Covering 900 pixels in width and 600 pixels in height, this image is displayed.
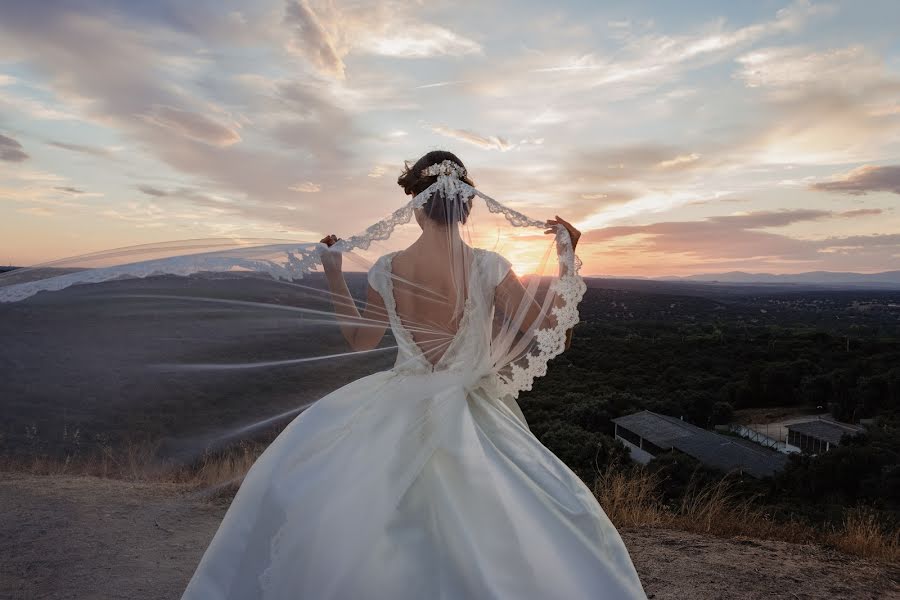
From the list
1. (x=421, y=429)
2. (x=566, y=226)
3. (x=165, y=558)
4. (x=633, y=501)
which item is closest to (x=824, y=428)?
(x=633, y=501)

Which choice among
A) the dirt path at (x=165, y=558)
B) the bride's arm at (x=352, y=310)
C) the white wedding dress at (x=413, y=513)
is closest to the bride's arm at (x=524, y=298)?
the white wedding dress at (x=413, y=513)

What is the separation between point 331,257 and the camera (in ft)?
8.48

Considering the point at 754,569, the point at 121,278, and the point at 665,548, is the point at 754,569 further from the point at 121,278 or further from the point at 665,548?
the point at 121,278

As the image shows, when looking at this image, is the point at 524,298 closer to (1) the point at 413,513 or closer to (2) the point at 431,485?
(2) the point at 431,485

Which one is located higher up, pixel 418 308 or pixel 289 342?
pixel 418 308

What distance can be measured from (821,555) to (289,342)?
4558mm

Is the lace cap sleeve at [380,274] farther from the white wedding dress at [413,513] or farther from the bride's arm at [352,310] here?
the white wedding dress at [413,513]

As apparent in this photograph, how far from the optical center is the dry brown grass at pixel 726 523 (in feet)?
15.8

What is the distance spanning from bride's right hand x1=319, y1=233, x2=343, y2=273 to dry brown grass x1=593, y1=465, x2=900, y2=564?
384cm

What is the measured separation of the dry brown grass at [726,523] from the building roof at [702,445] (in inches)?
678

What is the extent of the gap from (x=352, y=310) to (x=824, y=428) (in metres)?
31.7

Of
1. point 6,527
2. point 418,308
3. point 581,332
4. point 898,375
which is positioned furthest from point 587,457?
point 581,332

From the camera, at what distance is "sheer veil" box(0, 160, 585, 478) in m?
2.45

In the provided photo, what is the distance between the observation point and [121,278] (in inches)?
97.7
